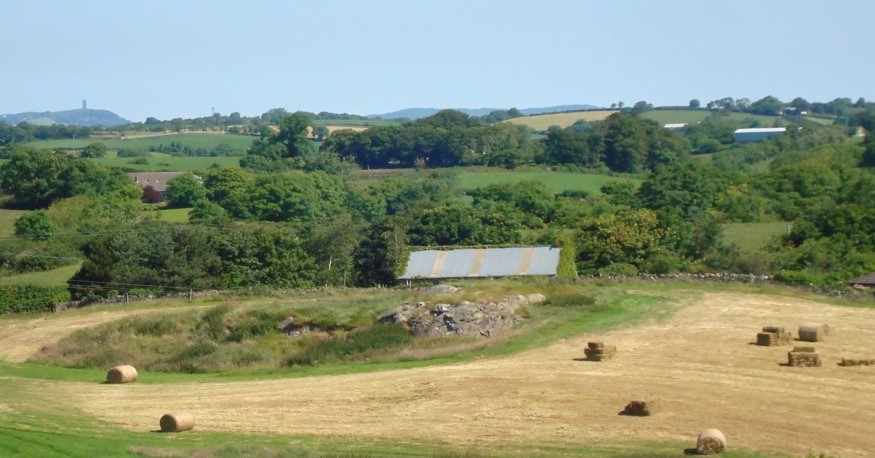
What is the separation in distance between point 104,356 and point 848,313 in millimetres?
30659

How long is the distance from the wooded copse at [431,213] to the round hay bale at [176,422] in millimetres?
36346

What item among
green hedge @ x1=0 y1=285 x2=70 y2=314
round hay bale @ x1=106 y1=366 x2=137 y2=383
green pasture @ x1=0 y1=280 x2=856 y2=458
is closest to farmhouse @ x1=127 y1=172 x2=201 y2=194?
green hedge @ x1=0 y1=285 x2=70 y2=314

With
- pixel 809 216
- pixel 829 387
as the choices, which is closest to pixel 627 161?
pixel 809 216

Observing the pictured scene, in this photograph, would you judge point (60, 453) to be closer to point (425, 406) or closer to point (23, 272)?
point (425, 406)

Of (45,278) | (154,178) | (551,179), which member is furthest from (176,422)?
(154,178)

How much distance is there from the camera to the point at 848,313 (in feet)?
170

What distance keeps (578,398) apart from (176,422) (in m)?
11.2

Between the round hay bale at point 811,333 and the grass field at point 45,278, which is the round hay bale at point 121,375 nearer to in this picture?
the round hay bale at point 811,333

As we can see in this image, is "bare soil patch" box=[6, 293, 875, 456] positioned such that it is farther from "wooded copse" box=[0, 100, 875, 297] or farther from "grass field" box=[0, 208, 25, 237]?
"grass field" box=[0, 208, 25, 237]

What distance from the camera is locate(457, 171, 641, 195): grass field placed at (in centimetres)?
12988

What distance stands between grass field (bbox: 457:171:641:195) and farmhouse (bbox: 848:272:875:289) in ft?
202

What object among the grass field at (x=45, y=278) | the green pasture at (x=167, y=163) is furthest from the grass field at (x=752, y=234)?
the green pasture at (x=167, y=163)

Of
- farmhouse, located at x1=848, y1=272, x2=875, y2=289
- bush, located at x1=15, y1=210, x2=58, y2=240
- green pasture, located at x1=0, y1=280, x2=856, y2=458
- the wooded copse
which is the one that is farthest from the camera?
bush, located at x1=15, y1=210, x2=58, y2=240

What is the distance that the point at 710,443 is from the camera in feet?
93.7
